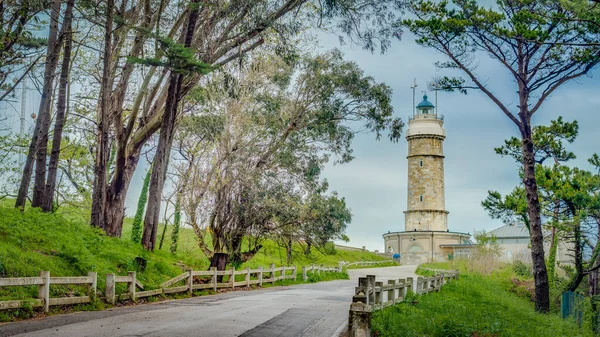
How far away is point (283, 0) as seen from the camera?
71.9ft

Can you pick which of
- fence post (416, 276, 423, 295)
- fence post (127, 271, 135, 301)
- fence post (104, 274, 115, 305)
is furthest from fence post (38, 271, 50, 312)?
fence post (416, 276, 423, 295)

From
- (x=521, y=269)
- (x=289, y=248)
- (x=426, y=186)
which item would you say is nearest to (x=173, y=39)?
(x=289, y=248)

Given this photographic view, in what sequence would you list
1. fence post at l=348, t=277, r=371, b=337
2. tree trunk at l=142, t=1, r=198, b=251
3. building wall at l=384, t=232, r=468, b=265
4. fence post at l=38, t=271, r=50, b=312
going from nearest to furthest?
fence post at l=348, t=277, r=371, b=337 → fence post at l=38, t=271, r=50, b=312 → tree trunk at l=142, t=1, r=198, b=251 → building wall at l=384, t=232, r=468, b=265

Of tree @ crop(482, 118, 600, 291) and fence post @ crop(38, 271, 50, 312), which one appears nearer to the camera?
fence post @ crop(38, 271, 50, 312)

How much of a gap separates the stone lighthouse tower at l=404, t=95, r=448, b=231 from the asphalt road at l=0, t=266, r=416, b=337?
5039 cm

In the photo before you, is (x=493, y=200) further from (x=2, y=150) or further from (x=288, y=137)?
(x=2, y=150)

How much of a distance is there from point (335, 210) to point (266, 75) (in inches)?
289

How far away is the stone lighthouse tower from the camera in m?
A: 65.7

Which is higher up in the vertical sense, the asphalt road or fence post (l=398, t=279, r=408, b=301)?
fence post (l=398, t=279, r=408, b=301)

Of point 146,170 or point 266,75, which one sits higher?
point 266,75

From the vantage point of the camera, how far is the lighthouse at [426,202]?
215 ft

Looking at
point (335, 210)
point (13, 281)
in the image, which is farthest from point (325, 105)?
point (13, 281)

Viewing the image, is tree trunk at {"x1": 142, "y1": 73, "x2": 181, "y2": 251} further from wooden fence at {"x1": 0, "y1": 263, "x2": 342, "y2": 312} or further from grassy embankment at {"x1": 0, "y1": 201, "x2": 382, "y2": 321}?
wooden fence at {"x1": 0, "y1": 263, "x2": 342, "y2": 312}

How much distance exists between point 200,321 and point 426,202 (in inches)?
2210
